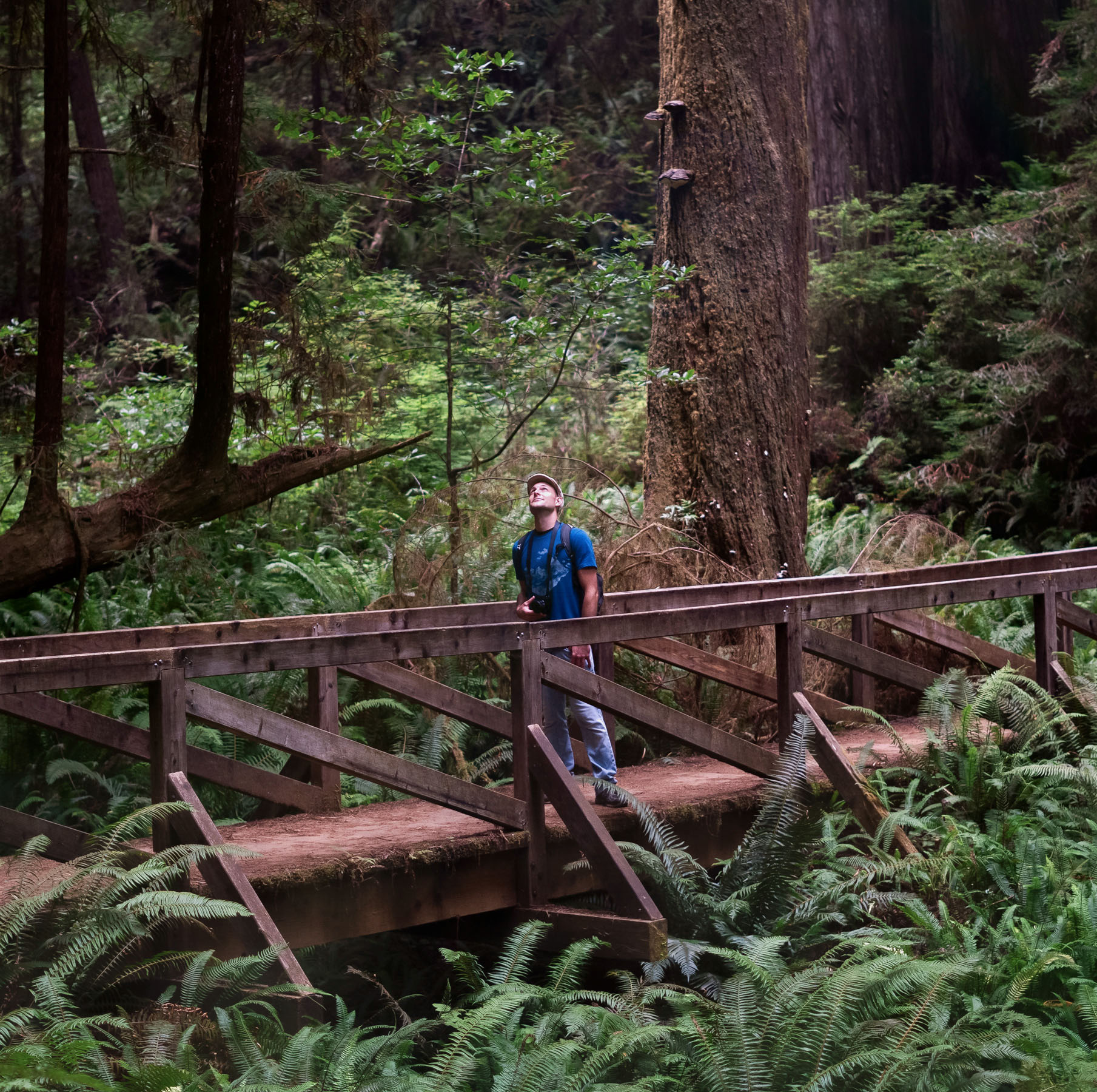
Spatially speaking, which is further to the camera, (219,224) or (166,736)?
(219,224)

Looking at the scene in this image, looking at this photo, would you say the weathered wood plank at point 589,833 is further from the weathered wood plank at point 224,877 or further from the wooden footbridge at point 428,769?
the weathered wood plank at point 224,877

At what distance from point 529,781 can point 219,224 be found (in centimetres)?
431

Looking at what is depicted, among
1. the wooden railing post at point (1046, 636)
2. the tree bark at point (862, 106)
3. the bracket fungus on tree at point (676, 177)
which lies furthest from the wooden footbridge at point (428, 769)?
the tree bark at point (862, 106)

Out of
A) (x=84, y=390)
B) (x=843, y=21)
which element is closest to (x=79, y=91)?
(x=84, y=390)

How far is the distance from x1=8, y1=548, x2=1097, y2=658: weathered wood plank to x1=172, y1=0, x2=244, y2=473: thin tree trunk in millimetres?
1484

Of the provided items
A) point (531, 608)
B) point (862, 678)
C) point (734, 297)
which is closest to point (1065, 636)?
point (862, 678)

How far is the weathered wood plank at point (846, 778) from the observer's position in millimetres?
6602

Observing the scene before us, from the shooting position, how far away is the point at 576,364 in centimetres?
1493

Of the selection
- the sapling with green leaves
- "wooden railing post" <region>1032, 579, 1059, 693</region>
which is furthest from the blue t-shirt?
"wooden railing post" <region>1032, 579, 1059, 693</region>

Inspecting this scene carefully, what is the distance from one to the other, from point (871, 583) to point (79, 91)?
15.5 m

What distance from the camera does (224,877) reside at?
479 cm

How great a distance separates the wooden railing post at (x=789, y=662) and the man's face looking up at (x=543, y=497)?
1.50m

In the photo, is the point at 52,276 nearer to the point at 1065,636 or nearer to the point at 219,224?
the point at 219,224

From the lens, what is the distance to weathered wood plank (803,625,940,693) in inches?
284
